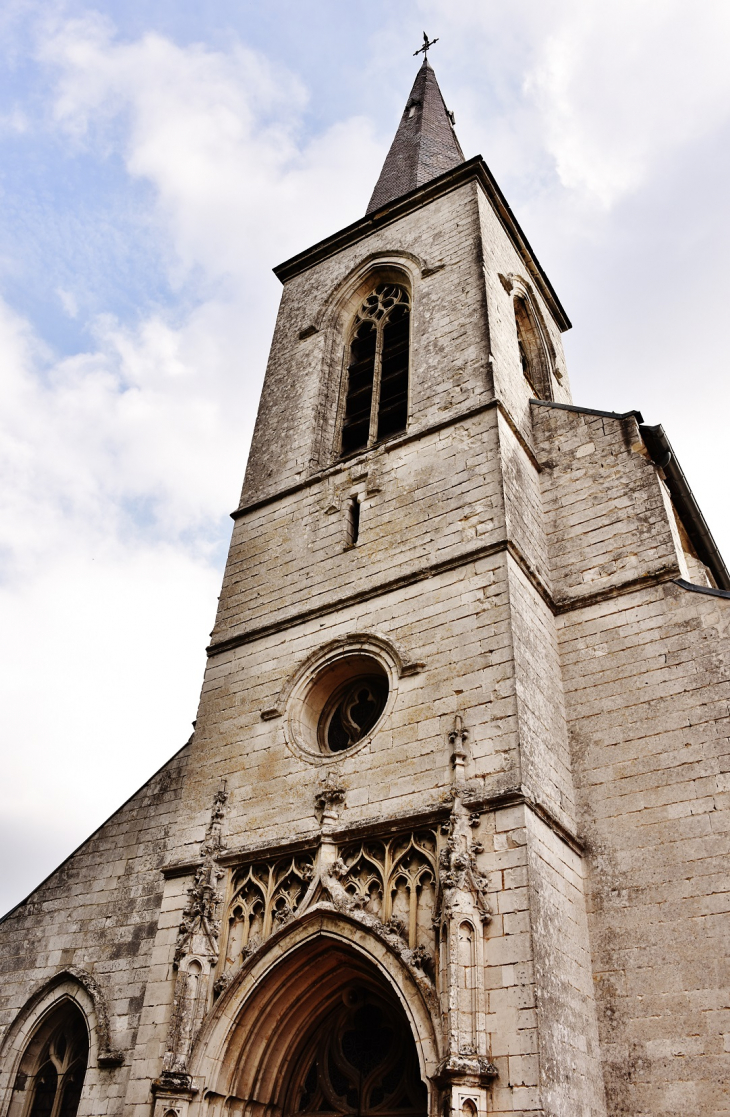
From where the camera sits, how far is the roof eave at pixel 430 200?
13359mm

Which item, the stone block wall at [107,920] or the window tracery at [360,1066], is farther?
the stone block wall at [107,920]

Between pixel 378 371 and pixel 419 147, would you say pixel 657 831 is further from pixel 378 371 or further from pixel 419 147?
pixel 419 147

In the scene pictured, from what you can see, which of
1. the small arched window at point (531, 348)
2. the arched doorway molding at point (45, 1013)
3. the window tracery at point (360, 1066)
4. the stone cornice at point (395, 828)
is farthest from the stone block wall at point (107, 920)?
the small arched window at point (531, 348)

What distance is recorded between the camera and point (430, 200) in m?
13.6

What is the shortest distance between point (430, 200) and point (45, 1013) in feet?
37.8

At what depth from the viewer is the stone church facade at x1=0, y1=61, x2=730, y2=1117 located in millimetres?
6594

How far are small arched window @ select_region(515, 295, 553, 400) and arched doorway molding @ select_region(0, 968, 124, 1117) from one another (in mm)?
9575

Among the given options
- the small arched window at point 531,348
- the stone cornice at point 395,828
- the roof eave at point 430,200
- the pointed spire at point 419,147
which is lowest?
the stone cornice at point 395,828

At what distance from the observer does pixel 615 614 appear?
893 centimetres

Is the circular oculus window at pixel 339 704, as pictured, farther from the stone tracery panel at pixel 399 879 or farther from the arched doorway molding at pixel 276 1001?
the arched doorway molding at pixel 276 1001

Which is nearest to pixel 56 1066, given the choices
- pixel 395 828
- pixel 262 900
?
pixel 262 900

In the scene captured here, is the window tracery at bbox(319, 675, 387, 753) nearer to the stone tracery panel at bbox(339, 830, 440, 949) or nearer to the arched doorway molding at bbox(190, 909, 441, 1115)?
the stone tracery panel at bbox(339, 830, 440, 949)

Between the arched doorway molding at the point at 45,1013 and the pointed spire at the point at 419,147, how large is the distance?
39.1ft

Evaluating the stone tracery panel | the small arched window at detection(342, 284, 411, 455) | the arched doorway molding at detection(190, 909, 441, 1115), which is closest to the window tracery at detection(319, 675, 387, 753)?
the stone tracery panel
